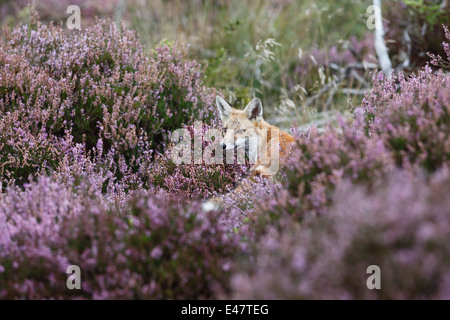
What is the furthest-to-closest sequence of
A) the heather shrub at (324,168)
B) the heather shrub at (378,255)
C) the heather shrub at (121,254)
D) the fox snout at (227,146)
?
1. the fox snout at (227,146)
2. the heather shrub at (324,168)
3. the heather shrub at (121,254)
4. the heather shrub at (378,255)

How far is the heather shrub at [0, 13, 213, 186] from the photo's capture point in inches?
157

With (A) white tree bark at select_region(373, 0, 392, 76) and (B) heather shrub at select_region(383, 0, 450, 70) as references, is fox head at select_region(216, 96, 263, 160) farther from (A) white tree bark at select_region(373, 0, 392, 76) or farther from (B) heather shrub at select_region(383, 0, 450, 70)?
(B) heather shrub at select_region(383, 0, 450, 70)

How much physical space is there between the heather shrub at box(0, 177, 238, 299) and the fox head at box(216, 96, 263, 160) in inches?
60.5

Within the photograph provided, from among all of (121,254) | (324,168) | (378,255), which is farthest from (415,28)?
(121,254)

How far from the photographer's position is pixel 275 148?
392cm

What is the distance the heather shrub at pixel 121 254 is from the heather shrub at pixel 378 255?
427 mm

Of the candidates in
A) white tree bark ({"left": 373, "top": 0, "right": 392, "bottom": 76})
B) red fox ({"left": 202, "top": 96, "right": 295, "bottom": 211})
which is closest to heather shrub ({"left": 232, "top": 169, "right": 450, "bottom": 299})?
red fox ({"left": 202, "top": 96, "right": 295, "bottom": 211})

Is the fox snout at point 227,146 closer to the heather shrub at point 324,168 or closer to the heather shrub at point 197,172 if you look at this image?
the heather shrub at point 197,172

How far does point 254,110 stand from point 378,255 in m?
2.55

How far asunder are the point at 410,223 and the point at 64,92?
3.80m

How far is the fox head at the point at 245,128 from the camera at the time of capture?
404cm

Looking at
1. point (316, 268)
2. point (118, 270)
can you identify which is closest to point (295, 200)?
point (316, 268)

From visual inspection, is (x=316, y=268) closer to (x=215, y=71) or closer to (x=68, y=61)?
(x=68, y=61)

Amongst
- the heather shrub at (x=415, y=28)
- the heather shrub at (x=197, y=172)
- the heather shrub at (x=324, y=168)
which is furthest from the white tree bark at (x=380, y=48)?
the heather shrub at (x=324, y=168)
